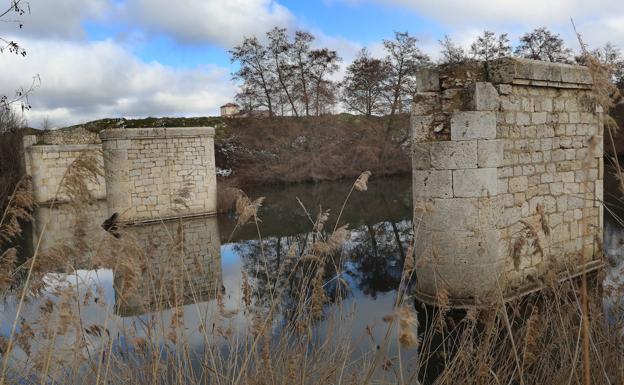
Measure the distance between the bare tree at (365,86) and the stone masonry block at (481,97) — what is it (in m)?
24.5

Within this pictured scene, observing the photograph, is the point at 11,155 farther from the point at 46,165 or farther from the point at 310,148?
the point at 310,148

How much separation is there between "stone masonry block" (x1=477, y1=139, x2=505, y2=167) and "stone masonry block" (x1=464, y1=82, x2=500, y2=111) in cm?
35

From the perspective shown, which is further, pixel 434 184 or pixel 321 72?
pixel 321 72

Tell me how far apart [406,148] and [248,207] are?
84.3 feet

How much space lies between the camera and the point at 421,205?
2.64m

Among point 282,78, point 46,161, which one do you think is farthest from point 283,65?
point 46,161

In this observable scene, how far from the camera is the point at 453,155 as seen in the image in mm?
5188

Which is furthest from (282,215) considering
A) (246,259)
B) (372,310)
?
(372,310)

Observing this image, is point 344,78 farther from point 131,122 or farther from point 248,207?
point 248,207

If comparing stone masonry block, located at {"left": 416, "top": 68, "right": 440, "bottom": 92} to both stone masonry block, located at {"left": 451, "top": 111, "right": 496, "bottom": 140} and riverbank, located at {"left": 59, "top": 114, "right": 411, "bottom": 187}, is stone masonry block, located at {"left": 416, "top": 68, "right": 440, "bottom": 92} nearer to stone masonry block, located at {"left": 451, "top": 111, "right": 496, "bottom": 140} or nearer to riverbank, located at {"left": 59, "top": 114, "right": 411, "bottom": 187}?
stone masonry block, located at {"left": 451, "top": 111, "right": 496, "bottom": 140}

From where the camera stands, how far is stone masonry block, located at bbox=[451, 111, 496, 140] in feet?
16.7

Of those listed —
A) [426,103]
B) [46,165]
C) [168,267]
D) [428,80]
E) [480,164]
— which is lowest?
[168,267]

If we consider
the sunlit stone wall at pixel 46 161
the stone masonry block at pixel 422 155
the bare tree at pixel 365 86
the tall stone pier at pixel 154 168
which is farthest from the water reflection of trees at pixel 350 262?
the bare tree at pixel 365 86

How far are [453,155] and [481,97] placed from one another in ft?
2.14
